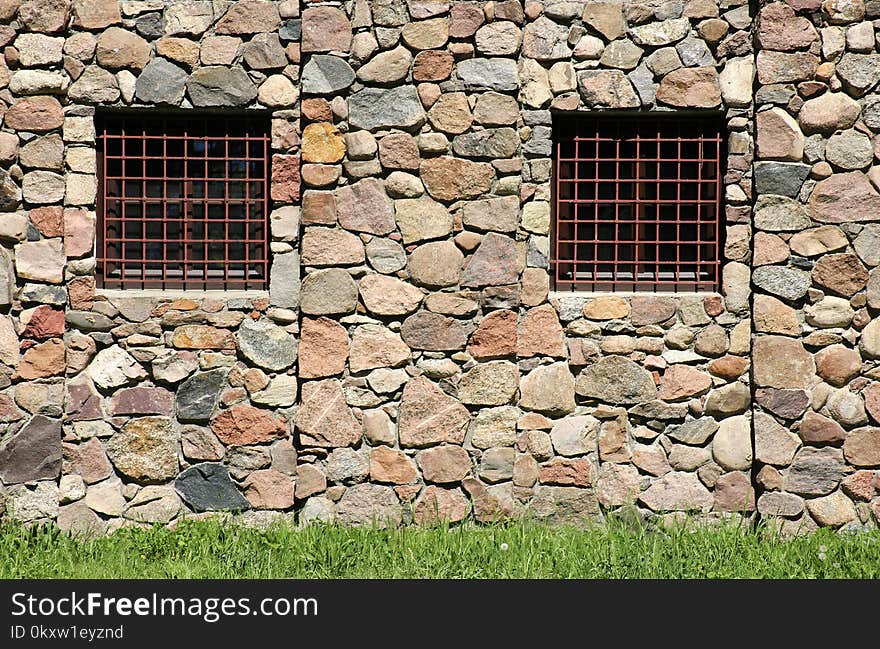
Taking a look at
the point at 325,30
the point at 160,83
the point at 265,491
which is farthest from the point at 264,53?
the point at 265,491

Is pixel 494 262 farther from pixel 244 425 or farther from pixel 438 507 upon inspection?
pixel 244 425

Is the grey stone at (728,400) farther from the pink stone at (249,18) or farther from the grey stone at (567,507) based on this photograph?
the pink stone at (249,18)

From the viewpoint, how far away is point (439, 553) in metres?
4.70

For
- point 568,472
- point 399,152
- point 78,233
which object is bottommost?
point 568,472

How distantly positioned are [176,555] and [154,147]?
7.15 feet

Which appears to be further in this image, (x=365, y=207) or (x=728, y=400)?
(x=728, y=400)

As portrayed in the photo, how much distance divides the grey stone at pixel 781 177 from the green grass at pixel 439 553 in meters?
1.79

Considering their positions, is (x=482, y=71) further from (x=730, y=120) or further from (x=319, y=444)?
(x=319, y=444)

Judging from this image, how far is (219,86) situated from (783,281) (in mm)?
3146

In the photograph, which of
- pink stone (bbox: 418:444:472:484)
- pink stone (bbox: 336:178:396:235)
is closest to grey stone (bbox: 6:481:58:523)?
pink stone (bbox: 418:444:472:484)

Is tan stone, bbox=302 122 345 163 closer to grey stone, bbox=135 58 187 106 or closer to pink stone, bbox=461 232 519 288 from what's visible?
grey stone, bbox=135 58 187 106

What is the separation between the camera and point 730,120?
5113 millimetres

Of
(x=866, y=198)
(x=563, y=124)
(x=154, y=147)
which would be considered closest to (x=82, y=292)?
(x=154, y=147)

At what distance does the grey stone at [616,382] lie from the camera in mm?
5145
